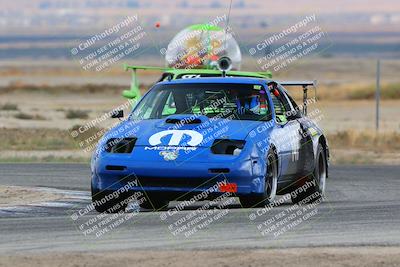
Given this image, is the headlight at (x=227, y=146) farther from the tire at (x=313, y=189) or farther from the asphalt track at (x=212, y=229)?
the tire at (x=313, y=189)

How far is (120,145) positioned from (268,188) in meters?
1.70

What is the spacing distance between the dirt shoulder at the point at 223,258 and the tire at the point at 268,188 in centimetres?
327

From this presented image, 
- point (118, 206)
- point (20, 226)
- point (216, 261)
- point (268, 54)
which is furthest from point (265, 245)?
point (268, 54)

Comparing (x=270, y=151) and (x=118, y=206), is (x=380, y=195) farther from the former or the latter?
(x=118, y=206)

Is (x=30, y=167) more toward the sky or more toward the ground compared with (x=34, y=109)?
more toward the sky

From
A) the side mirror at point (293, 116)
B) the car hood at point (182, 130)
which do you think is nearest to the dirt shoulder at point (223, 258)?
the car hood at point (182, 130)

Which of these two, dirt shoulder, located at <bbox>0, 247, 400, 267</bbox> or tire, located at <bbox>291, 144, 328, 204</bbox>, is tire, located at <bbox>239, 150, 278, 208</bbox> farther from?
dirt shoulder, located at <bbox>0, 247, 400, 267</bbox>

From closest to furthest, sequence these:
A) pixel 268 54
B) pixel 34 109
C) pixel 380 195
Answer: pixel 380 195 → pixel 268 54 → pixel 34 109

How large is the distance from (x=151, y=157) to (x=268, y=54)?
1108 cm

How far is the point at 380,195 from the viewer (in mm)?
17062

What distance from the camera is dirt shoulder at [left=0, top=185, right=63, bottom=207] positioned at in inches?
639

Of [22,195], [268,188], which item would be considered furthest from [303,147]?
[22,195]

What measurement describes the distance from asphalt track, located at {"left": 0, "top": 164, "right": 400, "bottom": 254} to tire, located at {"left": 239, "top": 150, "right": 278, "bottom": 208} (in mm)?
178

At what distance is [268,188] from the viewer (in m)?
14.4
